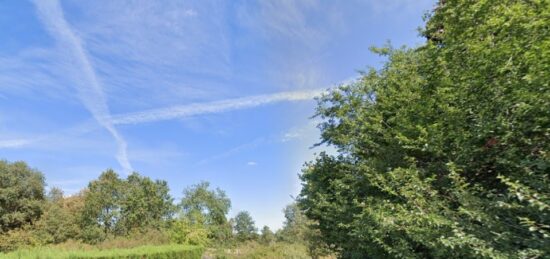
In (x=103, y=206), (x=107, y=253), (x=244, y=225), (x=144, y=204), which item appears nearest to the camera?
(x=107, y=253)

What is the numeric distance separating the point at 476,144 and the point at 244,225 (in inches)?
1561

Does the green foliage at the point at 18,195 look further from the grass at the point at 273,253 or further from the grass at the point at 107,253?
the grass at the point at 107,253

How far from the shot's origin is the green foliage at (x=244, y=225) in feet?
130

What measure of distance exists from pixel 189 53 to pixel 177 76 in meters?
1.54

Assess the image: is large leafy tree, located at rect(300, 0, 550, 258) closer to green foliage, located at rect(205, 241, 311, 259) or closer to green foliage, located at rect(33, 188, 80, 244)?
green foliage, located at rect(205, 241, 311, 259)

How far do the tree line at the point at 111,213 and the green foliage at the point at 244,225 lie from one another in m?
2.72

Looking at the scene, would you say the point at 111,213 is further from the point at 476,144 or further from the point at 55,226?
the point at 476,144

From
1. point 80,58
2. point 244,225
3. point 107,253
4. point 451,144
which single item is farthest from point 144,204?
point 451,144

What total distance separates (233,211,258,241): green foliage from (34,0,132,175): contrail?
24.8 m

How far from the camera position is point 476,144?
4074 millimetres

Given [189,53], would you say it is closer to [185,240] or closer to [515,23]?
Answer: [515,23]

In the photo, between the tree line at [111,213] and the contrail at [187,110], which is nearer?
the contrail at [187,110]

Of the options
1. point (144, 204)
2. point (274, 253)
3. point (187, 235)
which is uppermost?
point (144, 204)

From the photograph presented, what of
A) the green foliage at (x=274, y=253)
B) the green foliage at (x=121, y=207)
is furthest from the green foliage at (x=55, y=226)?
the green foliage at (x=274, y=253)
